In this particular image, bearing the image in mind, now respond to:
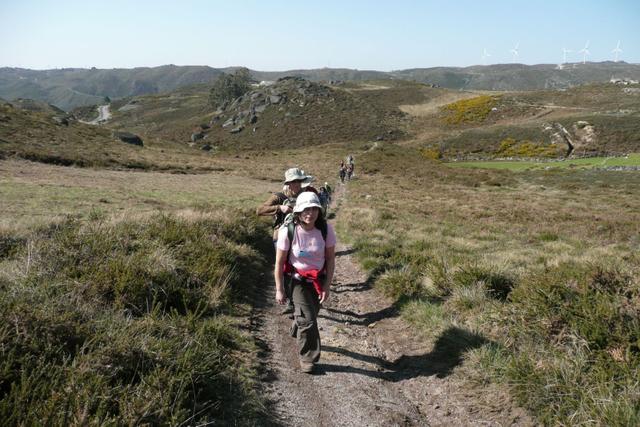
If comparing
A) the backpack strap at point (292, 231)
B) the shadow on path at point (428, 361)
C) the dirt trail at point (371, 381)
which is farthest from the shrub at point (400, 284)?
the backpack strap at point (292, 231)

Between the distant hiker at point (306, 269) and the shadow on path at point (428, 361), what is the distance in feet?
1.33

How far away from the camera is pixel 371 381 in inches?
194

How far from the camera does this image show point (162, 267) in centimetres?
628

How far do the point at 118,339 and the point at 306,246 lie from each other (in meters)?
2.23

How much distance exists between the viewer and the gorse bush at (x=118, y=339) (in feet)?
10.1

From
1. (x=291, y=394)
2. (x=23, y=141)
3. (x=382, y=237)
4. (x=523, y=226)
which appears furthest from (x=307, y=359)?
(x=23, y=141)

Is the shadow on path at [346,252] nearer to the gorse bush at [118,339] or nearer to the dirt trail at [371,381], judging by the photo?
the dirt trail at [371,381]

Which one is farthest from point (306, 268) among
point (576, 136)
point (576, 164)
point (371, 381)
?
point (576, 136)

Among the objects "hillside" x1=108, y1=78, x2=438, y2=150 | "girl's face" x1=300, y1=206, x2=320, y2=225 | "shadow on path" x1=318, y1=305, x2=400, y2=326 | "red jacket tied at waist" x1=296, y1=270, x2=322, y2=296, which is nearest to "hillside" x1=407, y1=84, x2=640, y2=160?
"hillside" x1=108, y1=78, x2=438, y2=150

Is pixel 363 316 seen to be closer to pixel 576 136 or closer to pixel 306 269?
pixel 306 269

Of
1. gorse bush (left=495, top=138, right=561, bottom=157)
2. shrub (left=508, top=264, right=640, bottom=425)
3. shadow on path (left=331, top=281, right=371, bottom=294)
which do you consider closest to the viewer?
shrub (left=508, top=264, right=640, bottom=425)

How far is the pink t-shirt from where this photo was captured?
4.99 metres

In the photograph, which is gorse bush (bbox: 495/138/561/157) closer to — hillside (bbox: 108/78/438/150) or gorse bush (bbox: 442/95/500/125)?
hillside (bbox: 108/78/438/150)

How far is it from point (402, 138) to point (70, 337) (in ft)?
276
